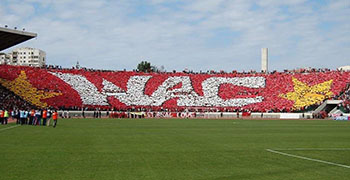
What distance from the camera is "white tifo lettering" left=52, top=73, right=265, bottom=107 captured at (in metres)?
73.6

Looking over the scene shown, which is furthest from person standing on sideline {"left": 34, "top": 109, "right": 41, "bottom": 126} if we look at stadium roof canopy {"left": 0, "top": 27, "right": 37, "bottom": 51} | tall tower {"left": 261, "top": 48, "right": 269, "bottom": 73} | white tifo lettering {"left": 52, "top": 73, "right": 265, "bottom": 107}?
tall tower {"left": 261, "top": 48, "right": 269, "bottom": 73}

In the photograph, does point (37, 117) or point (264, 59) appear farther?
point (264, 59)

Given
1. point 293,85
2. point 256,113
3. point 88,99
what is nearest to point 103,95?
point 88,99

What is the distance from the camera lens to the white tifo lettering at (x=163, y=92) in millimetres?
73625

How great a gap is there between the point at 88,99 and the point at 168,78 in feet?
59.8

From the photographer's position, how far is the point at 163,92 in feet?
256

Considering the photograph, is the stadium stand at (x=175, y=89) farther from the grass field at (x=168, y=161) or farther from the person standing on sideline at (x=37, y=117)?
the grass field at (x=168, y=161)

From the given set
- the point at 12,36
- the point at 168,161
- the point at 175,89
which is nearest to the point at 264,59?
the point at 175,89

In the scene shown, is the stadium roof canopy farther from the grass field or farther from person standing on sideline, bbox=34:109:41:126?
the grass field

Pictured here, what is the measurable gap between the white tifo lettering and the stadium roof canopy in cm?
2579

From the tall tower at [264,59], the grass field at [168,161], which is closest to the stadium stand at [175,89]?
the tall tower at [264,59]

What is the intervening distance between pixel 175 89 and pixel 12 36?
135ft

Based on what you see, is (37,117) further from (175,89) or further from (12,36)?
(175,89)

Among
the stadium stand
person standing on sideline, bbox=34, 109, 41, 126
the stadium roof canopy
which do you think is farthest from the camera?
the stadium stand
